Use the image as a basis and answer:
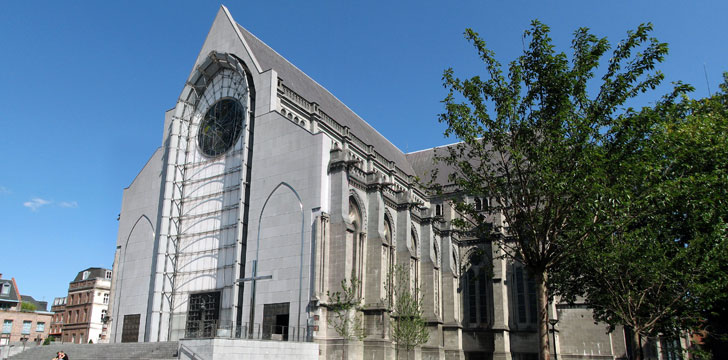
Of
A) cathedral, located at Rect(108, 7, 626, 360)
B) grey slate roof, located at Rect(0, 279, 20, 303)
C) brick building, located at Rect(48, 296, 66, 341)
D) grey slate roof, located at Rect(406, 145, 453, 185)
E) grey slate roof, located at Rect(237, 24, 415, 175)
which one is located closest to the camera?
cathedral, located at Rect(108, 7, 626, 360)

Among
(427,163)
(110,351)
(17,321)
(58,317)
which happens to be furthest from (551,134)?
(58,317)

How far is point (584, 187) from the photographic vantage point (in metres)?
16.2

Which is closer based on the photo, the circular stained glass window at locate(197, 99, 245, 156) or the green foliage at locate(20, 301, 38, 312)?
the circular stained glass window at locate(197, 99, 245, 156)

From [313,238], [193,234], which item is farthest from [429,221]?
[193,234]

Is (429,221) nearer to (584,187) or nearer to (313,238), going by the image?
(313,238)

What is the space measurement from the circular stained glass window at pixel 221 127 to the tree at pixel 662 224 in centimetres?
2497

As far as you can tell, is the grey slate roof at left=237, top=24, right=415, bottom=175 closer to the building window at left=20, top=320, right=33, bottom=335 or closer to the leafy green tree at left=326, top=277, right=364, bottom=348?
the leafy green tree at left=326, top=277, right=364, bottom=348

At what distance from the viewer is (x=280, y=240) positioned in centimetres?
3384

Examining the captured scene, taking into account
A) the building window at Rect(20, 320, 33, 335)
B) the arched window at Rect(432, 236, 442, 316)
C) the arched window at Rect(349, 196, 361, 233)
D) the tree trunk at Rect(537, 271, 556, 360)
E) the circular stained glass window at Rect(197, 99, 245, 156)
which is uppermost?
the circular stained glass window at Rect(197, 99, 245, 156)

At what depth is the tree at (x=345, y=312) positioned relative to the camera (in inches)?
1197

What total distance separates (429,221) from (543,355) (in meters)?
30.0

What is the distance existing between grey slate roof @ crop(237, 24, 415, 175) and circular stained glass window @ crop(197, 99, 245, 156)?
395 centimetres

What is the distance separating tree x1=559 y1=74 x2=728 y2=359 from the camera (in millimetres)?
17609

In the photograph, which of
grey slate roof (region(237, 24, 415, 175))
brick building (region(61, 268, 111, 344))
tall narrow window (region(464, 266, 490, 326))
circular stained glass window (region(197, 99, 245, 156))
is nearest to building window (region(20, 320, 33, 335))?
brick building (region(61, 268, 111, 344))
